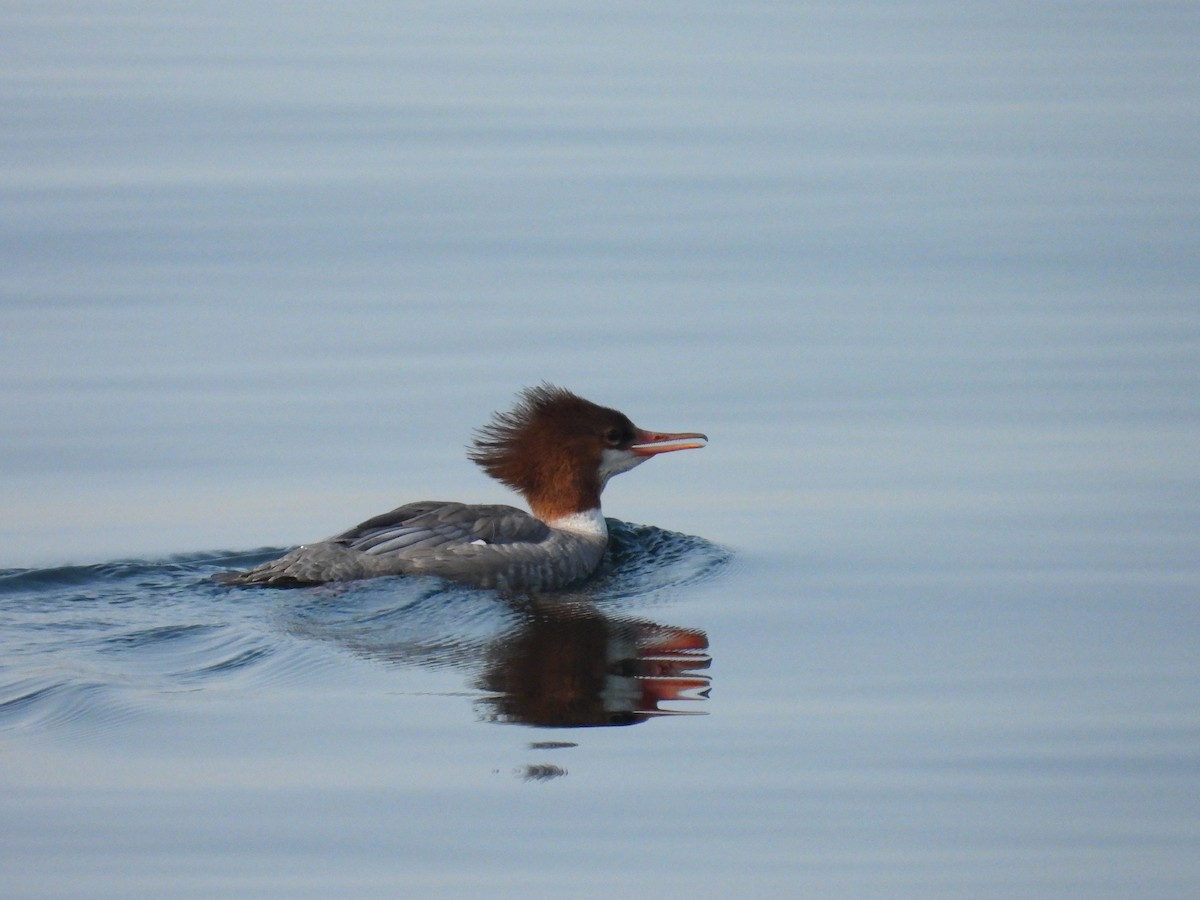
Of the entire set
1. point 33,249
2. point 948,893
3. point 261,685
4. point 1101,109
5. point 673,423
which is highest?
point 1101,109

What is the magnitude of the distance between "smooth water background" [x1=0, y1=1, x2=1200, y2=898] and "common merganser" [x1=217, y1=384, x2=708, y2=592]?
0.31 metres

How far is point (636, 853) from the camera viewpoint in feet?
20.1

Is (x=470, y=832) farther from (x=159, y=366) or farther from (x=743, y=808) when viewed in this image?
(x=159, y=366)

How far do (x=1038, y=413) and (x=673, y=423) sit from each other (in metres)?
2.12

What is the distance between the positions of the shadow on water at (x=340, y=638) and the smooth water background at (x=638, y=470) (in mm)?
41

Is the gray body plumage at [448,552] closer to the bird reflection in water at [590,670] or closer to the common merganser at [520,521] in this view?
the common merganser at [520,521]

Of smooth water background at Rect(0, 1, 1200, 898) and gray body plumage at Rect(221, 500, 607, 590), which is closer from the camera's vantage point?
smooth water background at Rect(0, 1, 1200, 898)

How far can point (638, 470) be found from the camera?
11.9 metres

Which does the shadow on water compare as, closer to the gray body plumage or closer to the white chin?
the gray body plumage

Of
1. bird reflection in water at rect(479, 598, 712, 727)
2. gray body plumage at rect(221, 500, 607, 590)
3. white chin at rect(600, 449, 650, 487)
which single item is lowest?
bird reflection in water at rect(479, 598, 712, 727)

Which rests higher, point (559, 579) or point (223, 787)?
point (559, 579)

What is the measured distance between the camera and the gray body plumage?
952 cm

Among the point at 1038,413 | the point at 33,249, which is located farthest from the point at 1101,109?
the point at 33,249

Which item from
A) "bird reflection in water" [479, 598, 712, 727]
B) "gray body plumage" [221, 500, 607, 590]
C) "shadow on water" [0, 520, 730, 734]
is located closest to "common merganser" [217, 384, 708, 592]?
"gray body plumage" [221, 500, 607, 590]
